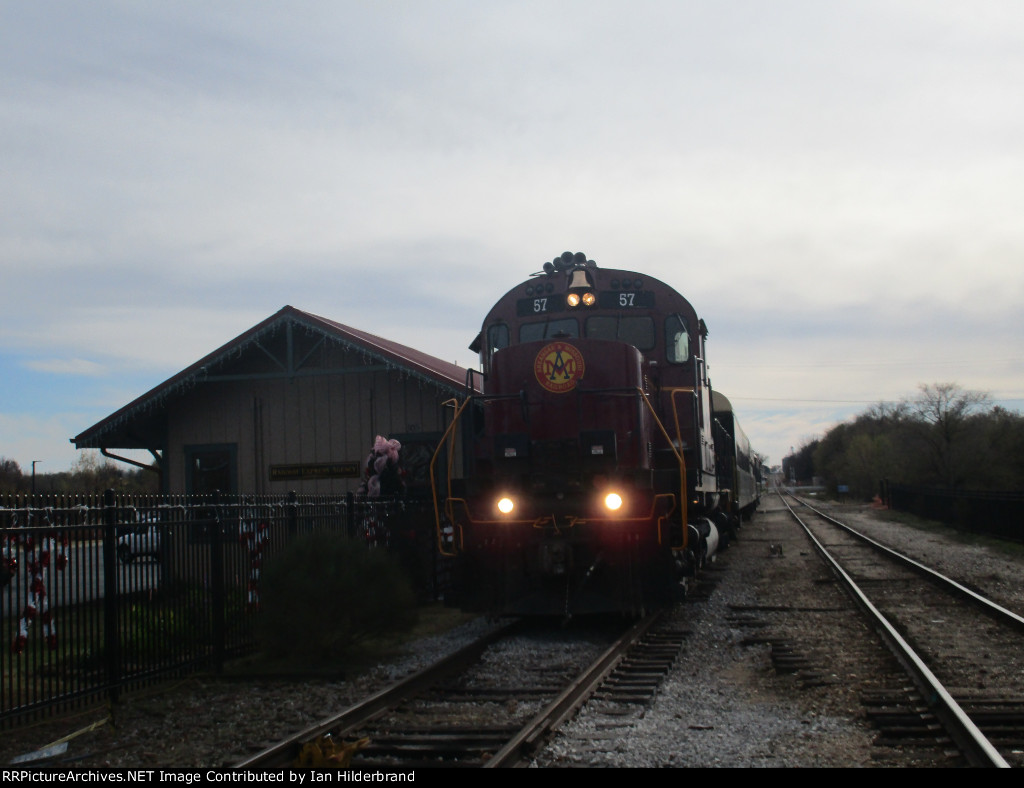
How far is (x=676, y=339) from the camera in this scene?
10906mm

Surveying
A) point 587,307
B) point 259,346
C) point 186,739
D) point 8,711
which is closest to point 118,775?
point 186,739

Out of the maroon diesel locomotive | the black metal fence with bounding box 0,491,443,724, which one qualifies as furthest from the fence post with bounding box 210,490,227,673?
the maroon diesel locomotive

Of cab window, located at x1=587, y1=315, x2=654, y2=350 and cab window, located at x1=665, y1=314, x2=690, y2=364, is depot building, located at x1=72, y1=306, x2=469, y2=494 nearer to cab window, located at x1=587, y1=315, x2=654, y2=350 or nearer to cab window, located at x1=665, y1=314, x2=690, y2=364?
cab window, located at x1=587, y1=315, x2=654, y2=350

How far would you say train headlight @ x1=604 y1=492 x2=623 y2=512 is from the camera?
884 centimetres

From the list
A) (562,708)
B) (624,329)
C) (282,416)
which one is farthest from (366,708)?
(282,416)

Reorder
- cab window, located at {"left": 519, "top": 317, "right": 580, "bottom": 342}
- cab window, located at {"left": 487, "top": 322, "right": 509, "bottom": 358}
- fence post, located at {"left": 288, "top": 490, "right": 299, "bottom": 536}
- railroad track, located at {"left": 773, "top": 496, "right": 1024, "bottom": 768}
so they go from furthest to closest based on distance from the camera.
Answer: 1. cab window, located at {"left": 487, "top": 322, "right": 509, "bottom": 358}
2. cab window, located at {"left": 519, "top": 317, "right": 580, "bottom": 342}
3. fence post, located at {"left": 288, "top": 490, "right": 299, "bottom": 536}
4. railroad track, located at {"left": 773, "top": 496, "right": 1024, "bottom": 768}

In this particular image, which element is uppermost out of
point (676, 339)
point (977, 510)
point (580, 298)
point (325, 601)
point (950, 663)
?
point (580, 298)

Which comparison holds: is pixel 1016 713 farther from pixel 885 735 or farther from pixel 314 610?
pixel 314 610

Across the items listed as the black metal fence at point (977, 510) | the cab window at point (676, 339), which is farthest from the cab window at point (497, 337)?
the black metal fence at point (977, 510)

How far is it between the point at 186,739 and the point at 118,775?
34.5 inches

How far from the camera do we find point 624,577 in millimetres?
8953

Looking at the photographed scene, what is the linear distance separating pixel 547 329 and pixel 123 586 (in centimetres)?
570

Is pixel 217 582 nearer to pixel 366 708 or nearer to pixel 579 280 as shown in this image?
pixel 366 708

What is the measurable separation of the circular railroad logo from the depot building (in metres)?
5.09
